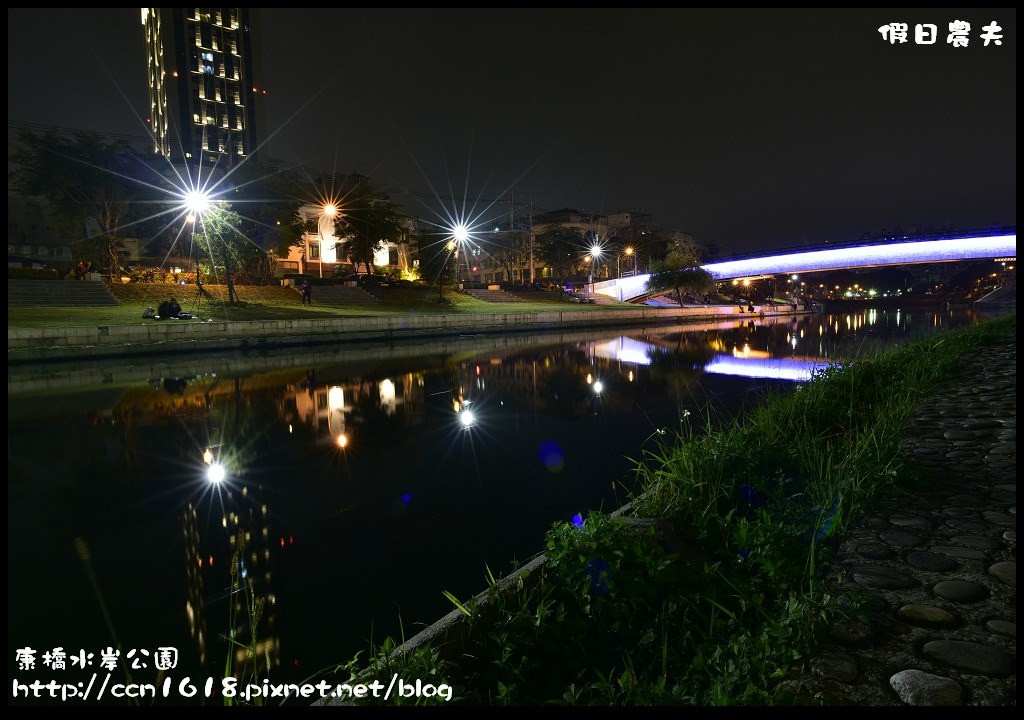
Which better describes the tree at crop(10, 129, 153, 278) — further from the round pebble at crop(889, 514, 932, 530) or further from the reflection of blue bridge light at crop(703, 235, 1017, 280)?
the reflection of blue bridge light at crop(703, 235, 1017, 280)

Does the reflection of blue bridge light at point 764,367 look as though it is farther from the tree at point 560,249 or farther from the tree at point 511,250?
the tree at point 560,249

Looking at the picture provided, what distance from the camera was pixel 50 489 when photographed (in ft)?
20.8

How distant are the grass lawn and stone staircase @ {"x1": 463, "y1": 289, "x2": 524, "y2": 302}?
384cm

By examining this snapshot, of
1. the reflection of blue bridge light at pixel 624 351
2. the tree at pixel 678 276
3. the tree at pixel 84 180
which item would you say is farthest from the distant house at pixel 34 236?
the tree at pixel 678 276

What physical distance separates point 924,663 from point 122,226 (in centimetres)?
4917

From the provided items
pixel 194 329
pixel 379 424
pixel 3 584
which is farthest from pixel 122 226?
pixel 3 584

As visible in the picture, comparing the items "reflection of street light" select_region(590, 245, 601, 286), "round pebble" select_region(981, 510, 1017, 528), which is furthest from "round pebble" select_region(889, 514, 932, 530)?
"reflection of street light" select_region(590, 245, 601, 286)

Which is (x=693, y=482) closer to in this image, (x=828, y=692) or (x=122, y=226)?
(x=828, y=692)

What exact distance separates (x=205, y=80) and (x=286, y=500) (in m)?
123

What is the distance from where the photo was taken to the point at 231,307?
106ft

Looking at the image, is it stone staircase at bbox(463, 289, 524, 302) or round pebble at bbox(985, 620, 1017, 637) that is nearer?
round pebble at bbox(985, 620, 1017, 637)

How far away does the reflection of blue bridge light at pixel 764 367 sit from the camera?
1540 cm

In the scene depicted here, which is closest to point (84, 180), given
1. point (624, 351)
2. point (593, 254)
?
point (624, 351)

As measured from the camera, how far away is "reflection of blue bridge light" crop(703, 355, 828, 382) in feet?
50.5
